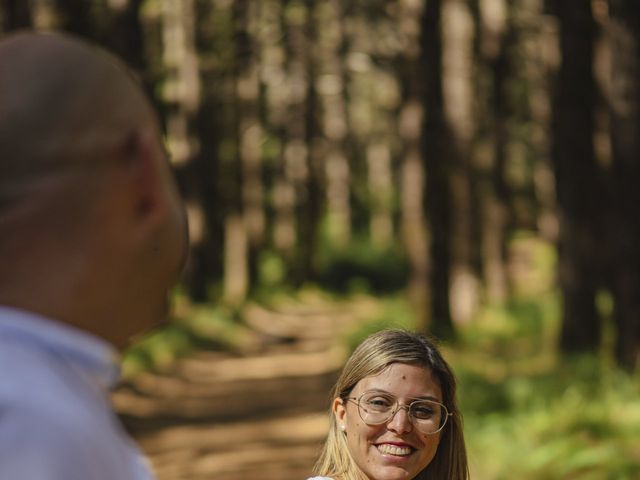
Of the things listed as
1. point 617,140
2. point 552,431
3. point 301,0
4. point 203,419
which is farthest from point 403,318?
point 301,0

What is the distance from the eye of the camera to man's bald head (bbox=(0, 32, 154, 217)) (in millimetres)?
949

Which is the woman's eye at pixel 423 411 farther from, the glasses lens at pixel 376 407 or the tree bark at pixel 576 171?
the tree bark at pixel 576 171

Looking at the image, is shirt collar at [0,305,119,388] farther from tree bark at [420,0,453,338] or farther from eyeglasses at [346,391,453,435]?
tree bark at [420,0,453,338]

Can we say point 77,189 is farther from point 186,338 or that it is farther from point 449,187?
point 186,338

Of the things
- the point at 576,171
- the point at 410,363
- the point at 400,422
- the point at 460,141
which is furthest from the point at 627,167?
the point at 400,422

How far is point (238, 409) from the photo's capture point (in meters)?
16.0

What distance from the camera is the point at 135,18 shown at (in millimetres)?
14078

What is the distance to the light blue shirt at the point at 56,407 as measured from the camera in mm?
820

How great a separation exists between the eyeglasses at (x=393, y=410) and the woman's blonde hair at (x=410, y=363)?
6 centimetres

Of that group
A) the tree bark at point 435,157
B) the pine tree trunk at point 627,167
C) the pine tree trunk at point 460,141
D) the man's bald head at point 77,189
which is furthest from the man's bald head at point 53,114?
the pine tree trunk at point 460,141

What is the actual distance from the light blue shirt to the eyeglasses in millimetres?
1975

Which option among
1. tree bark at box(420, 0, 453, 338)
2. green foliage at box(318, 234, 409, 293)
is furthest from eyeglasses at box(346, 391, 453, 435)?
green foliage at box(318, 234, 409, 293)

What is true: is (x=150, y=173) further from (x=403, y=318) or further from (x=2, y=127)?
(x=403, y=318)

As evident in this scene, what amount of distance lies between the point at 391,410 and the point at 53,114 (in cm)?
208
